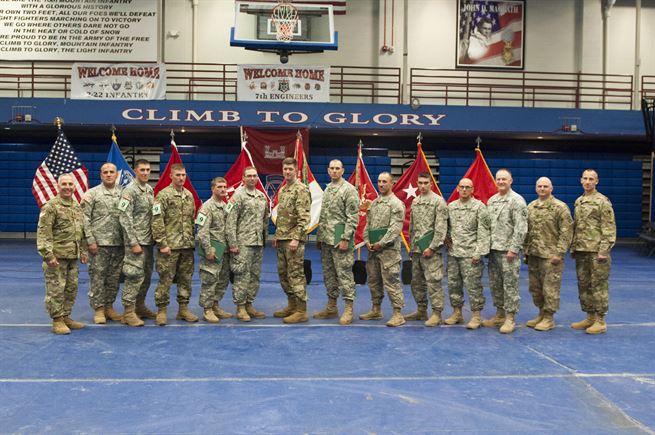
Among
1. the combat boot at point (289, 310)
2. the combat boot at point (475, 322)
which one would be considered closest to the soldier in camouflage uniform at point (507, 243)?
the combat boot at point (475, 322)

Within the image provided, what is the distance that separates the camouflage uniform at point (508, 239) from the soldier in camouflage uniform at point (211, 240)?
322 cm

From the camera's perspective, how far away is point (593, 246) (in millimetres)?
7328

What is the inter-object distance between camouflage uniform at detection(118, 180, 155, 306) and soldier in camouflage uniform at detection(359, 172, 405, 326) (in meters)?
2.69

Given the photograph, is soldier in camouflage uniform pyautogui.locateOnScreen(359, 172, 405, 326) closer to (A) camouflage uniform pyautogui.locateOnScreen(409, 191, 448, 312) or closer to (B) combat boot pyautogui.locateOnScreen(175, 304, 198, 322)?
(A) camouflage uniform pyautogui.locateOnScreen(409, 191, 448, 312)

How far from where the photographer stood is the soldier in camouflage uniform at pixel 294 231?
25.1ft

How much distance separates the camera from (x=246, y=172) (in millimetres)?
7801

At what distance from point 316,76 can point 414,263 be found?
33.3 ft

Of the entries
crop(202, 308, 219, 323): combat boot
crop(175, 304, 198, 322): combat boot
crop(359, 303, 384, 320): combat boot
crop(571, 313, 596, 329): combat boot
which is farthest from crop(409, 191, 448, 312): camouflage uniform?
crop(175, 304, 198, 322): combat boot

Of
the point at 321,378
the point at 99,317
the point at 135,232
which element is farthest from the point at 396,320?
the point at 99,317

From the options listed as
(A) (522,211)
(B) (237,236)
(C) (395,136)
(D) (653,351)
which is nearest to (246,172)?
(B) (237,236)

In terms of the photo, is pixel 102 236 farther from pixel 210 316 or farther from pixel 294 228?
pixel 294 228

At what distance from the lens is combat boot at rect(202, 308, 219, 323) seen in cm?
754

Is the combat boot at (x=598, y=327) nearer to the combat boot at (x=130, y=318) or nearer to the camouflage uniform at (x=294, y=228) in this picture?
the camouflage uniform at (x=294, y=228)

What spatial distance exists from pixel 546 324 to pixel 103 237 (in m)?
5.31
